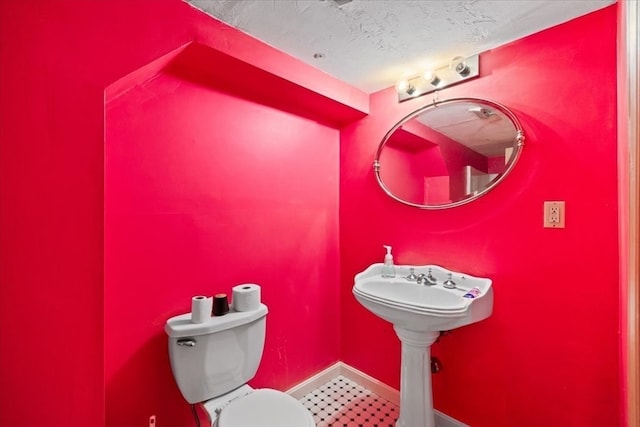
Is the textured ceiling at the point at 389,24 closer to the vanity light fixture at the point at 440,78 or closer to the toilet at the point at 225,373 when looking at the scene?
the vanity light fixture at the point at 440,78

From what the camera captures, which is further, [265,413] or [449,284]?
[449,284]

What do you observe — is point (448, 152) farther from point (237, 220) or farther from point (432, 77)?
point (237, 220)

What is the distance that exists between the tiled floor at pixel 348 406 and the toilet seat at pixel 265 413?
0.63 m

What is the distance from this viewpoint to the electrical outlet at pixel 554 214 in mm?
1189

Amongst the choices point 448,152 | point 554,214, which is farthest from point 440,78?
point 554,214

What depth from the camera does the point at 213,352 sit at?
1.17 metres

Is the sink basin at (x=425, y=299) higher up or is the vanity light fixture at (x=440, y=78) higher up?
the vanity light fixture at (x=440, y=78)

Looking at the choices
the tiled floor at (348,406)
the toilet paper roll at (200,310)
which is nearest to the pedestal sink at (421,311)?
the tiled floor at (348,406)

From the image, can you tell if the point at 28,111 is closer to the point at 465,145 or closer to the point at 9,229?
the point at 9,229

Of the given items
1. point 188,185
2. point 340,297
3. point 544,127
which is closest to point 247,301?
point 188,185

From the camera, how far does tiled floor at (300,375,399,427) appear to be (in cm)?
158

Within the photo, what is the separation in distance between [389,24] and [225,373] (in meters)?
1.71

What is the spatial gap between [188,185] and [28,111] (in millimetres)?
598

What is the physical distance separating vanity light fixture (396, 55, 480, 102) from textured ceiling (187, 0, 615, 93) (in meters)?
Result: 0.04
